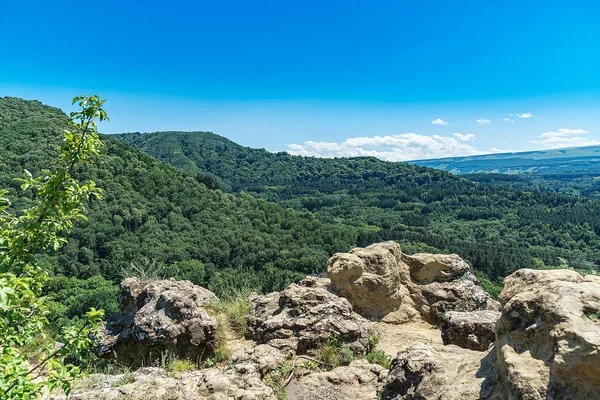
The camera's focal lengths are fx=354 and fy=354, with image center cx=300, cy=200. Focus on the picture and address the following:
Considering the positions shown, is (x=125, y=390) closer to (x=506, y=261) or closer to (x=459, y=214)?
(x=506, y=261)

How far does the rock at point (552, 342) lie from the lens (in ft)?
9.44

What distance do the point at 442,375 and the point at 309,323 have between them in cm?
375

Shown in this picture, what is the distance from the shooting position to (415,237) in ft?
289

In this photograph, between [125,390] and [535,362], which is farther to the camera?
[125,390]

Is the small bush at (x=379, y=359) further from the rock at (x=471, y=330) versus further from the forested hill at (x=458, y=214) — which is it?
the forested hill at (x=458, y=214)

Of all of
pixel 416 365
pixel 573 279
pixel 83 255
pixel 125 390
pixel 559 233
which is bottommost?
pixel 559 233

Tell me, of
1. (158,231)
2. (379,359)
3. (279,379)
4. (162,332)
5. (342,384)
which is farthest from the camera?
(158,231)

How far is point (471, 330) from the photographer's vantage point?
686 centimetres

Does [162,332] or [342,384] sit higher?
[162,332]

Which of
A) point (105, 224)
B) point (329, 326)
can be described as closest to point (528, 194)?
point (105, 224)

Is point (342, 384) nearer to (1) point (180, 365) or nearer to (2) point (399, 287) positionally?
(1) point (180, 365)

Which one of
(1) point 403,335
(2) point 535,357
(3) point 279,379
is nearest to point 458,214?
(1) point 403,335

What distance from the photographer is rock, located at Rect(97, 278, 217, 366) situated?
304 inches

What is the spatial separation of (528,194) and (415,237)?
8056 cm
